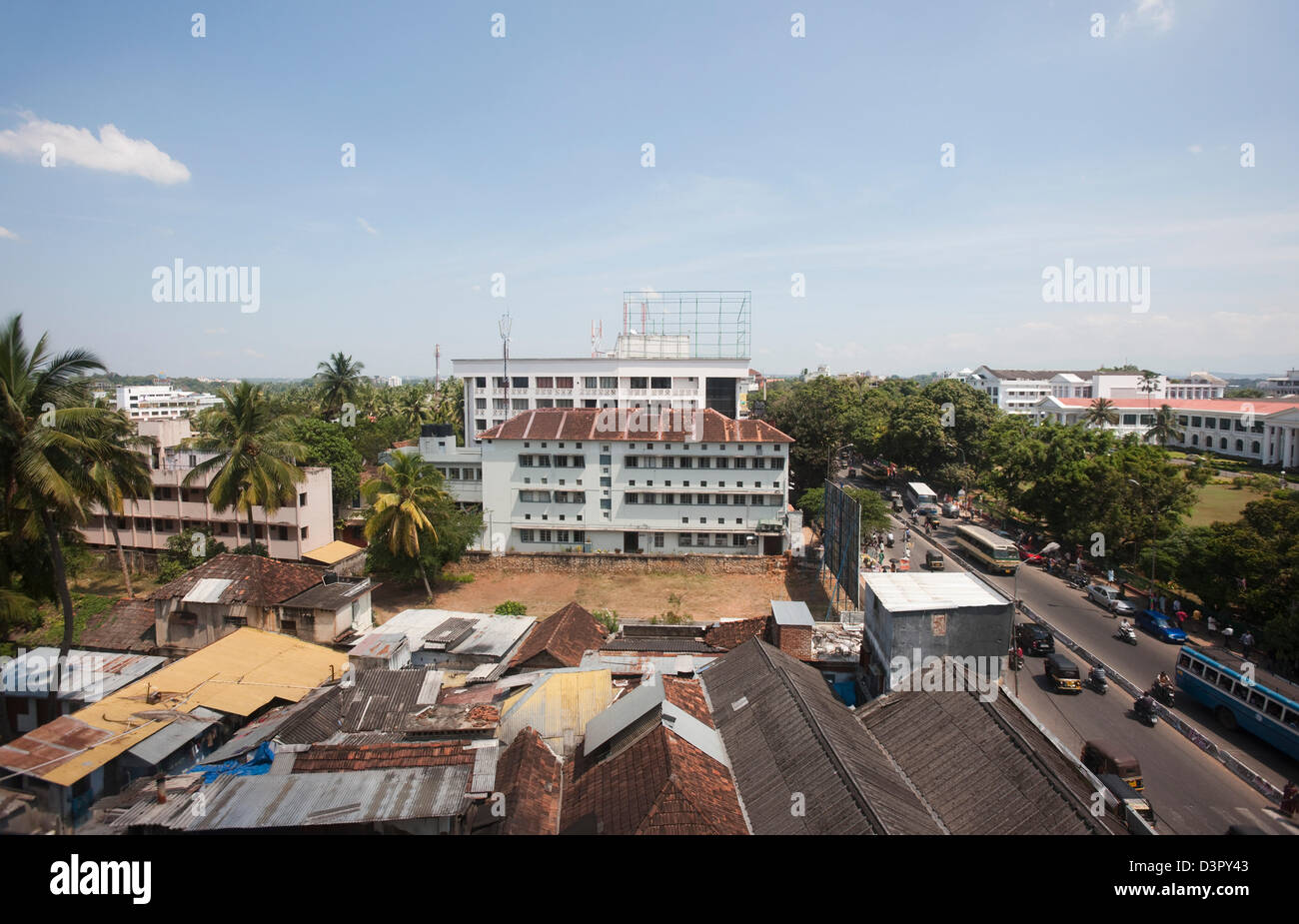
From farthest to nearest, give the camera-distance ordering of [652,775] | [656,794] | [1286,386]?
[1286,386], [652,775], [656,794]

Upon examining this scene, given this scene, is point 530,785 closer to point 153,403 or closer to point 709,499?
point 709,499

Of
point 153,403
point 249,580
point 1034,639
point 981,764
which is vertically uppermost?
point 153,403

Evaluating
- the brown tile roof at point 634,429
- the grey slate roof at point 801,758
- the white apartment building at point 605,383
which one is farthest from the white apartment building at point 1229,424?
the grey slate roof at point 801,758

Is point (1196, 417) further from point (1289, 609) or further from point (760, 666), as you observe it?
point (760, 666)

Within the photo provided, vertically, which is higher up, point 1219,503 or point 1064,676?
point 1219,503

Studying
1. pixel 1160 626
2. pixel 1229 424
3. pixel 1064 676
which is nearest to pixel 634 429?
pixel 1064 676

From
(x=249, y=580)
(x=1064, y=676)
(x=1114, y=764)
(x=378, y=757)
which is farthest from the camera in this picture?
(x=249, y=580)

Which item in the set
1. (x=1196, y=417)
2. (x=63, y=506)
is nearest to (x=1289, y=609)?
(x=63, y=506)
